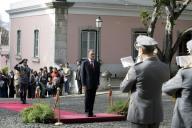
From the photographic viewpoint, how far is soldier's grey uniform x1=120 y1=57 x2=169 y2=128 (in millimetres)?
6629

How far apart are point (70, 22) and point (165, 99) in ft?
36.9

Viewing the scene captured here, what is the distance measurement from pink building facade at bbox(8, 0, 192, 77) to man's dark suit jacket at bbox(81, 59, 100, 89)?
1703 centimetres

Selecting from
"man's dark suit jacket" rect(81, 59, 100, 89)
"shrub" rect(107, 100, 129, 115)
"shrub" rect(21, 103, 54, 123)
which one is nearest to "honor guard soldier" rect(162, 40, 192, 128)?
"shrub" rect(21, 103, 54, 123)

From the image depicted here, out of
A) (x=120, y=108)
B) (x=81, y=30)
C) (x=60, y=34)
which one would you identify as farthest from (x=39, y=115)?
(x=81, y=30)

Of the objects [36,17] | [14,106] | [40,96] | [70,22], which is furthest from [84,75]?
[36,17]

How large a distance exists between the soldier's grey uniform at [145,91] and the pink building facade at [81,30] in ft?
81.0

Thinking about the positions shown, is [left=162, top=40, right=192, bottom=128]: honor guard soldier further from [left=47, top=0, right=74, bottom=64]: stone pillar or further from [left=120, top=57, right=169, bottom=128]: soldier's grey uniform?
[left=47, top=0, right=74, bottom=64]: stone pillar

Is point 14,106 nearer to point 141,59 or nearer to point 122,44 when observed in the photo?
point 141,59

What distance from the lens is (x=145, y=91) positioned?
6746 mm

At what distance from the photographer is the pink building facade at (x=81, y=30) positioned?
31516mm

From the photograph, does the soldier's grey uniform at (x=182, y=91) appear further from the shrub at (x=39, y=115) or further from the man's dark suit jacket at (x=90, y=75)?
the man's dark suit jacket at (x=90, y=75)

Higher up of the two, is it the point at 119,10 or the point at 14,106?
the point at 119,10

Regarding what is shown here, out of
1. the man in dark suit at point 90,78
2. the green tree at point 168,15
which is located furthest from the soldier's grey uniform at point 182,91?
the green tree at point 168,15

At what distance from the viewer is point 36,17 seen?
34250 mm
